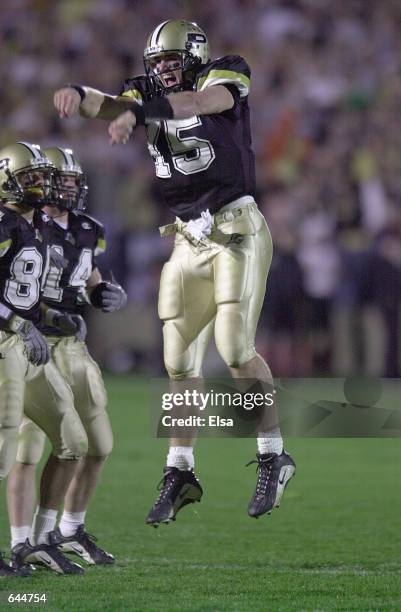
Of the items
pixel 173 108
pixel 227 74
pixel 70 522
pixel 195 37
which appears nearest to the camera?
pixel 173 108

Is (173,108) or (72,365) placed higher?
(173,108)

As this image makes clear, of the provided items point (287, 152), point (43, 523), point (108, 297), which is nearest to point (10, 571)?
point (43, 523)


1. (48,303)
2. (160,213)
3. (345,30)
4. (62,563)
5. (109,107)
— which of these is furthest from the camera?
(345,30)

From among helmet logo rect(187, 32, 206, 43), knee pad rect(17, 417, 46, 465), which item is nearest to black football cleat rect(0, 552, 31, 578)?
knee pad rect(17, 417, 46, 465)

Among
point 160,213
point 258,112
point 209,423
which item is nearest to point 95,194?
point 160,213

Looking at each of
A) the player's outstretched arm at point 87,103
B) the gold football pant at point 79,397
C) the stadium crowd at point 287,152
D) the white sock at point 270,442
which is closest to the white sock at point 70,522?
the gold football pant at point 79,397

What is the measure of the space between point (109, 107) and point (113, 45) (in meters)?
9.15

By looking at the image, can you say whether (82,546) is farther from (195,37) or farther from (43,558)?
(195,37)

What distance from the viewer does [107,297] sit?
5.35 m

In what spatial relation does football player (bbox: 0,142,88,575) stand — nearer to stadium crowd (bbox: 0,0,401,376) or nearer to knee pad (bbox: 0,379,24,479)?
knee pad (bbox: 0,379,24,479)

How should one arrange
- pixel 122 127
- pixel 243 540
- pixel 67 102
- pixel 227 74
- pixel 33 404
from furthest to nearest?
1. pixel 243 540
2. pixel 33 404
3. pixel 227 74
4. pixel 67 102
5. pixel 122 127

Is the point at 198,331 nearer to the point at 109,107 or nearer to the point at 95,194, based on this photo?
the point at 109,107

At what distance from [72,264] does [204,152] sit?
880 mm

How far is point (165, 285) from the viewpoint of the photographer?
16.1 ft
